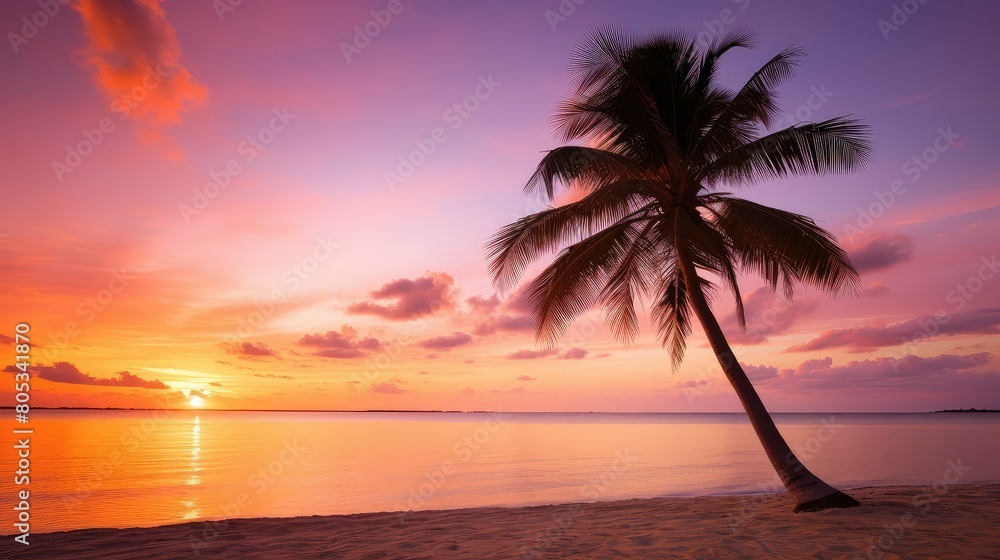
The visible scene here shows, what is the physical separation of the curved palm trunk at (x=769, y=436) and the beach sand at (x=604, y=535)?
29 cm

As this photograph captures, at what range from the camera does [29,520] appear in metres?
11.3

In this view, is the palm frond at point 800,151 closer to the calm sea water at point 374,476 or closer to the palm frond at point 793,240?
the palm frond at point 793,240

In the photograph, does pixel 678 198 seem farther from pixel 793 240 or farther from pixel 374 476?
pixel 374 476

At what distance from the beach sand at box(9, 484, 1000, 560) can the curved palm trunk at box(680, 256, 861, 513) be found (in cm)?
29

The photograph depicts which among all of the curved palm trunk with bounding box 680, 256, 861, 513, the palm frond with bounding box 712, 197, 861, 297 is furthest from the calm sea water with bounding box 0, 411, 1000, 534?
the palm frond with bounding box 712, 197, 861, 297

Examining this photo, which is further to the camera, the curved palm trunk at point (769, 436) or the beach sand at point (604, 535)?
the curved palm trunk at point (769, 436)

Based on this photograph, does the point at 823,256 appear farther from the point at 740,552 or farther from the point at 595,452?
the point at 595,452

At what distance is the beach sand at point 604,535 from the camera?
22.2ft

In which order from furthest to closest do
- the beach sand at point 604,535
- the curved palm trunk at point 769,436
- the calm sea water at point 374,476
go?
the calm sea water at point 374,476 → the curved palm trunk at point 769,436 → the beach sand at point 604,535

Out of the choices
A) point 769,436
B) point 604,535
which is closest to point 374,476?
point 604,535

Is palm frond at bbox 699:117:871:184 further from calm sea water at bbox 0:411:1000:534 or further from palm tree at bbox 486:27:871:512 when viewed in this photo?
calm sea water at bbox 0:411:1000:534

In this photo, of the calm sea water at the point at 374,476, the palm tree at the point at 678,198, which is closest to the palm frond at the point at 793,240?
the palm tree at the point at 678,198

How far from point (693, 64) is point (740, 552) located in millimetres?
8872

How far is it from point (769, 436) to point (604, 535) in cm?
345
